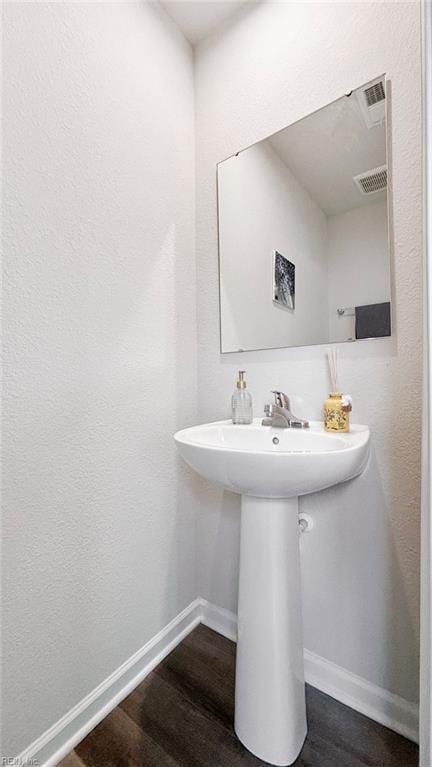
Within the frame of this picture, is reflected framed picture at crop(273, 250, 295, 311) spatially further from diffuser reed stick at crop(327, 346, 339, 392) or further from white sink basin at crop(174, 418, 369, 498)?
white sink basin at crop(174, 418, 369, 498)

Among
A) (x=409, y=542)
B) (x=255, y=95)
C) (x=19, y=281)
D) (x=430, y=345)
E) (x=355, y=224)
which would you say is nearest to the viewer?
(x=430, y=345)

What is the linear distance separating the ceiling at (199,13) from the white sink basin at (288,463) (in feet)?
5.12

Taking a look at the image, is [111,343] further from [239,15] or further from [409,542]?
[239,15]

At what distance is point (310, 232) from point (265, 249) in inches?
6.6

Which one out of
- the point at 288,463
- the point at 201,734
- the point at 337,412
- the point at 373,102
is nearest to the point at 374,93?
the point at 373,102

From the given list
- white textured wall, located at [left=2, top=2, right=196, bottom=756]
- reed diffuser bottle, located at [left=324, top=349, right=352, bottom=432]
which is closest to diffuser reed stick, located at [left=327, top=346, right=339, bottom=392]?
reed diffuser bottle, located at [left=324, top=349, right=352, bottom=432]

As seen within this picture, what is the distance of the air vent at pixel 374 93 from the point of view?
90 cm

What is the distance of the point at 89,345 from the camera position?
0.93 metres

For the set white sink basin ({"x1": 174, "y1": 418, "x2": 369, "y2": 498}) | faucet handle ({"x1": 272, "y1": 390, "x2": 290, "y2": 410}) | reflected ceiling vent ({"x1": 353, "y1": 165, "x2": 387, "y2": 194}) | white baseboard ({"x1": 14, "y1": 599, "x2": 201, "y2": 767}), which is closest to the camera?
white sink basin ({"x1": 174, "y1": 418, "x2": 369, "y2": 498})

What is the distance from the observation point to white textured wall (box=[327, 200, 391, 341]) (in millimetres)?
925

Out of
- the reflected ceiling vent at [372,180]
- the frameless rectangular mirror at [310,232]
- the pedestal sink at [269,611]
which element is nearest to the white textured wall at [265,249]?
the frameless rectangular mirror at [310,232]

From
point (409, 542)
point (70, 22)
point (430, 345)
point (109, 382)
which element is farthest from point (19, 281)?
point (409, 542)

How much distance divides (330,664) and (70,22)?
78.8 inches

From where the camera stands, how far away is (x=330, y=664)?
3.34ft
